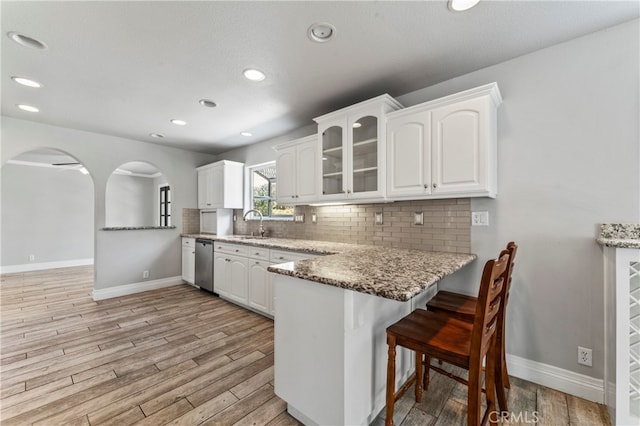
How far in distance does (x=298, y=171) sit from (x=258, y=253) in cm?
110

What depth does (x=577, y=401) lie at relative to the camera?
5.58 ft

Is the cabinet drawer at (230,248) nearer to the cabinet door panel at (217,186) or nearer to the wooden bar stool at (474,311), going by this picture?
the cabinet door panel at (217,186)

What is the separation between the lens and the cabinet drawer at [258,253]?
3064 mm

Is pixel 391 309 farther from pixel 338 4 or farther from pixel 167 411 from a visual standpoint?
pixel 338 4

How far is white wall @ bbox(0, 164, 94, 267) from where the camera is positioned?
561 cm

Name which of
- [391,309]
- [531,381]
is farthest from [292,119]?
[531,381]

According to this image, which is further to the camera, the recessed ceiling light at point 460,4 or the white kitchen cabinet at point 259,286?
the white kitchen cabinet at point 259,286

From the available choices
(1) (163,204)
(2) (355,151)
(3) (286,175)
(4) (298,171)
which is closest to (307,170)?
(4) (298,171)

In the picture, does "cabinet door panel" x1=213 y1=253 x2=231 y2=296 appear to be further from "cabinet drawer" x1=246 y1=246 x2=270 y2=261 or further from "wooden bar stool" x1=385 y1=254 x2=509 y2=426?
"wooden bar stool" x1=385 y1=254 x2=509 y2=426

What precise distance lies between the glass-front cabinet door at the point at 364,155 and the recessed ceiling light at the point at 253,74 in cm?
92

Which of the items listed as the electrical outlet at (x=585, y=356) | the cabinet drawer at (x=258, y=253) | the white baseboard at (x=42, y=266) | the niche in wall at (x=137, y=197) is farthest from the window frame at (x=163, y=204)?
the electrical outlet at (x=585, y=356)

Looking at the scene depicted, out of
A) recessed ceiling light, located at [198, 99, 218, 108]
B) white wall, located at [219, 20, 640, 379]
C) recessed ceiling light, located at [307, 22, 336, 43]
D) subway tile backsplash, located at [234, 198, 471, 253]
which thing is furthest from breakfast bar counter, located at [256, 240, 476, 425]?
recessed ceiling light, located at [198, 99, 218, 108]

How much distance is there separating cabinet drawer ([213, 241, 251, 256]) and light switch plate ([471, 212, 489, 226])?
8.17 ft

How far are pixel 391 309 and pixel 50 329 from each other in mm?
3639
